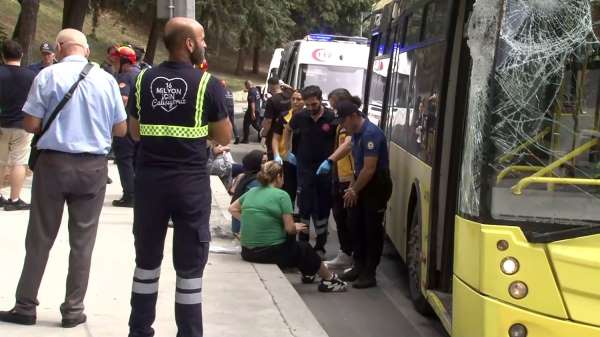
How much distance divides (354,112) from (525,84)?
11.1ft

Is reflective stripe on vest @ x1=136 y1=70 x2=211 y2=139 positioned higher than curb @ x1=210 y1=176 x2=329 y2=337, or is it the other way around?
reflective stripe on vest @ x1=136 y1=70 x2=211 y2=139

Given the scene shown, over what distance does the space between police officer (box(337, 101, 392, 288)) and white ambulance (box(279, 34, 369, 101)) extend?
11382 mm

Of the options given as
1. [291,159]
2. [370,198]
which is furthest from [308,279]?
[291,159]

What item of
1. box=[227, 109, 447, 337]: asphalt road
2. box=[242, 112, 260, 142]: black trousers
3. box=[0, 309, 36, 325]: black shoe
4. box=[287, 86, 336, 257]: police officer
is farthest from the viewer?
box=[242, 112, 260, 142]: black trousers

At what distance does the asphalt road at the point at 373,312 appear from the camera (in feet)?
23.5

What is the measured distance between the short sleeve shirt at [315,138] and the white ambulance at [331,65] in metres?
9.86

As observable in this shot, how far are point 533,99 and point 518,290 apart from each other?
1.00 m

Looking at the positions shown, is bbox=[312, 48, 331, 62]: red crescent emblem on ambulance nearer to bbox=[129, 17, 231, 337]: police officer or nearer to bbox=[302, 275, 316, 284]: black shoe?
bbox=[302, 275, 316, 284]: black shoe

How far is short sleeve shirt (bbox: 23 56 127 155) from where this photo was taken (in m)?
5.77

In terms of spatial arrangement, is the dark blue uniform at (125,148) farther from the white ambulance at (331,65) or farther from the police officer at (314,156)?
the white ambulance at (331,65)

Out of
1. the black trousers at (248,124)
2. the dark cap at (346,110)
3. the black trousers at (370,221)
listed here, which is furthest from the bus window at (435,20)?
the black trousers at (248,124)

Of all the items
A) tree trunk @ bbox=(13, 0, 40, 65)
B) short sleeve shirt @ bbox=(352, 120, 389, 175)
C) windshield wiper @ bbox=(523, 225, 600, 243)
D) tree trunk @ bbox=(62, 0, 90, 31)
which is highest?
tree trunk @ bbox=(62, 0, 90, 31)

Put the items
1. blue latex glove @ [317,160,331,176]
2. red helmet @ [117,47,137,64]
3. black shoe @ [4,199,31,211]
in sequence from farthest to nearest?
red helmet @ [117,47,137,64] → black shoe @ [4,199,31,211] → blue latex glove @ [317,160,331,176]

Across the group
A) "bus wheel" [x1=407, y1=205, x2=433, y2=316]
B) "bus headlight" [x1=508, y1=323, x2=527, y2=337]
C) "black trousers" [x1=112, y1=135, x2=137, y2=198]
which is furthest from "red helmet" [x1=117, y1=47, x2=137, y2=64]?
"bus headlight" [x1=508, y1=323, x2=527, y2=337]
